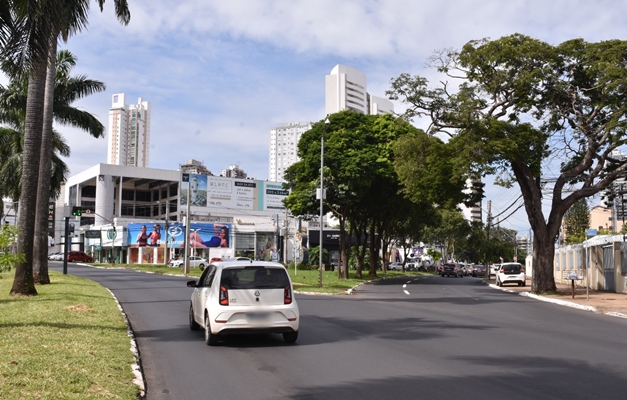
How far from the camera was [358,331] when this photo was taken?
44.3 ft

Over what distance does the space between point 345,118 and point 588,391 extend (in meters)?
33.2

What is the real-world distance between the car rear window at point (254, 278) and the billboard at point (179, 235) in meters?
71.1

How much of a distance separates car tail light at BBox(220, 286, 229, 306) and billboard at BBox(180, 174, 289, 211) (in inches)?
3169

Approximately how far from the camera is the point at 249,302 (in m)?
11.0

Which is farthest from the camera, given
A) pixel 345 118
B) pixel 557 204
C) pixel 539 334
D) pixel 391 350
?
→ pixel 345 118

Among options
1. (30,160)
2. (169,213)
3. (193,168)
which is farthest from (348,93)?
(30,160)

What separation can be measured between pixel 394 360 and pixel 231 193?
8998 centimetres

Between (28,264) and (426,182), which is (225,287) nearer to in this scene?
(28,264)

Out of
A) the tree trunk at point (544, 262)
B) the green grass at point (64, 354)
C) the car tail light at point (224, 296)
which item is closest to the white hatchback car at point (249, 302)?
the car tail light at point (224, 296)

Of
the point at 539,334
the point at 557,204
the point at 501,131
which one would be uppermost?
the point at 501,131

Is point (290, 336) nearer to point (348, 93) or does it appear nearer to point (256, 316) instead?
point (256, 316)

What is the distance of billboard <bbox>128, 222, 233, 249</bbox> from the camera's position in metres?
82.4

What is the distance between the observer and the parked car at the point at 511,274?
3872 cm

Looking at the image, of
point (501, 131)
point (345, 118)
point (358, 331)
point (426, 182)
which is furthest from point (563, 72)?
point (358, 331)
